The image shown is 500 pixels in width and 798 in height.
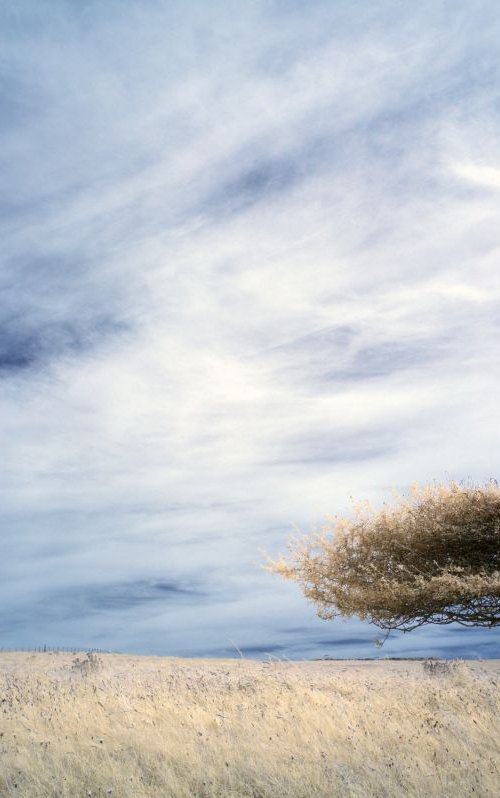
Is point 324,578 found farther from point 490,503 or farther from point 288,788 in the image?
point 288,788

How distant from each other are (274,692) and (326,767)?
523cm

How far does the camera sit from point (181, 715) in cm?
1169

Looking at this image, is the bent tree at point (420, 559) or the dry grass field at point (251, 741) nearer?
the dry grass field at point (251, 741)

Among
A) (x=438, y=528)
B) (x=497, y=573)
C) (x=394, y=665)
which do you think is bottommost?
(x=394, y=665)

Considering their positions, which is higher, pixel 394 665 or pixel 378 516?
pixel 378 516

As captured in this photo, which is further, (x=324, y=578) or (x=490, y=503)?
(x=324, y=578)

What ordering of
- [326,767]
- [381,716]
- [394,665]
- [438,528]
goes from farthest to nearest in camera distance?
[394,665], [438,528], [381,716], [326,767]

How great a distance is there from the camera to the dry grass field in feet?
27.4

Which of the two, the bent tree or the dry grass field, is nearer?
the dry grass field

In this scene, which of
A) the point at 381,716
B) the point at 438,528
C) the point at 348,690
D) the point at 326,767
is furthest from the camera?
the point at 438,528

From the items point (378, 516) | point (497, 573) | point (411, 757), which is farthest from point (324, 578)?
point (411, 757)

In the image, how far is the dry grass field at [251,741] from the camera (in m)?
8.34

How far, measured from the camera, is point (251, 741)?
9930 mm

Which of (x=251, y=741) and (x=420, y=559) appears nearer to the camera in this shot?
(x=251, y=741)
